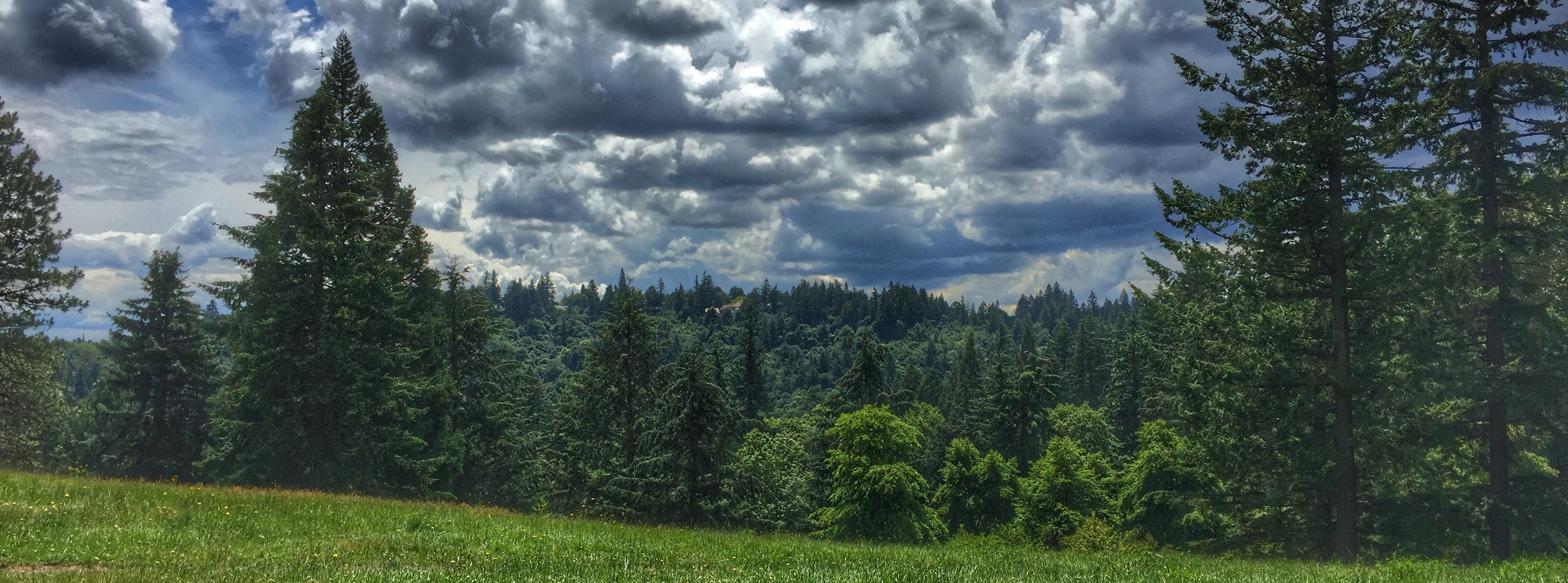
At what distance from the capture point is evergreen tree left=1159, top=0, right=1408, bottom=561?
1933 centimetres

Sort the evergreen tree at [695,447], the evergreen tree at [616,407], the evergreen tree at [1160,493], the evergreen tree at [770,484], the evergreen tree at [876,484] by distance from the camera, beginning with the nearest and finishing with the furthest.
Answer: the evergreen tree at [695,447] < the evergreen tree at [1160,493] < the evergreen tree at [770,484] < the evergreen tree at [876,484] < the evergreen tree at [616,407]

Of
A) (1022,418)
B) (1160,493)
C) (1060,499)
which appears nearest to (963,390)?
(1022,418)

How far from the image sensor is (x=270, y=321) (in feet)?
93.6

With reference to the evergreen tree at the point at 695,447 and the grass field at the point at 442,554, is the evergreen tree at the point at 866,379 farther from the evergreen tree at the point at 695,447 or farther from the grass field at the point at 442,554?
the grass field at the point at 442,554

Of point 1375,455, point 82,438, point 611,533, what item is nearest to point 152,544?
point 611,533

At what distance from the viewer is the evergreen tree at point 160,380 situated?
40031 mm

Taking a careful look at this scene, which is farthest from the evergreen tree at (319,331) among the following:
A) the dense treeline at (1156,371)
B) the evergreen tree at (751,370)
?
the evergreen tree at (751,370)

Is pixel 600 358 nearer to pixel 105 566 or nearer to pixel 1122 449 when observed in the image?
pixel 105 566

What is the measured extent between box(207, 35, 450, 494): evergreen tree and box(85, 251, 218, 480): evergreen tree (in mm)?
11606

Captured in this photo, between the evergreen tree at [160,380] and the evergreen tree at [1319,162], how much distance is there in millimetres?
43949

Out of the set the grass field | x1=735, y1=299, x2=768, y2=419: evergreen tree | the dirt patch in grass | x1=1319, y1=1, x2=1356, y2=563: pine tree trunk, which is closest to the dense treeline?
x1=1319, y1=1, x2=1356, y2=563: pine tree trunk

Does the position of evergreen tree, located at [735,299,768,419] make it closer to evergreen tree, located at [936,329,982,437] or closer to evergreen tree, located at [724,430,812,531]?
evergreen tree, located at [724,430,812,531]

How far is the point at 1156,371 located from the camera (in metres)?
44.4

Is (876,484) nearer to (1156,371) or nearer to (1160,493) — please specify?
(1160,493)
